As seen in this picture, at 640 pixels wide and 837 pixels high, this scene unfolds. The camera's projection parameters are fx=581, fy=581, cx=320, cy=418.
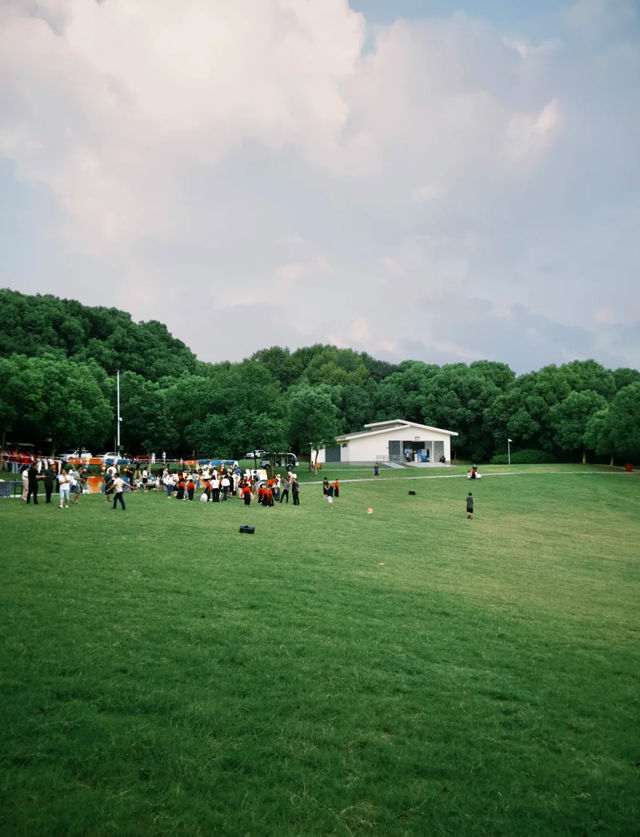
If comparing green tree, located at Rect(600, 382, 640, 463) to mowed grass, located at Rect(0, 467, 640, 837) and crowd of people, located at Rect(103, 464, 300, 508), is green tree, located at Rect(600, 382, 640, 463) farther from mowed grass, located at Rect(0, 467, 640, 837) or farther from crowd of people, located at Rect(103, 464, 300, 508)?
mowed grass, located at Rect(0, 467, 640, 837)

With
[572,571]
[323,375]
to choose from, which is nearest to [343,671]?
[572,571]

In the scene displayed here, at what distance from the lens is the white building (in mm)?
72250

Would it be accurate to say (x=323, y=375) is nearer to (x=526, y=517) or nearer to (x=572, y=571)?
(x=526, y=517)

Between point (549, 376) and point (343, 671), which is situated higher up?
point (549, 376)

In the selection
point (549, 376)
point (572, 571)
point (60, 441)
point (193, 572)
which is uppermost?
point (549, 376)

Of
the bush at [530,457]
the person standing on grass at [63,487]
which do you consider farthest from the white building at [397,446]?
the person standing on grass at [63,487]

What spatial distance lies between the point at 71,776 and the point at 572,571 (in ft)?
57.8

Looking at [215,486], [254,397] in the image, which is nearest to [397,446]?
[254,397]

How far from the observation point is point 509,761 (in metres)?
6.60

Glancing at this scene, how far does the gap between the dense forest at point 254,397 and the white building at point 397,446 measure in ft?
18.5

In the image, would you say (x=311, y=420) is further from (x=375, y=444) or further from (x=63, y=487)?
(x=63, y=487)

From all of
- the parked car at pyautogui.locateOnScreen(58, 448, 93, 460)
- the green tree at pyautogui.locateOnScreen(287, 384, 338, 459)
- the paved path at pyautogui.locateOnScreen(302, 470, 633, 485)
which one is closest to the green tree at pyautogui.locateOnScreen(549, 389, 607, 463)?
the paved path at pyautogui.locateOnScreen(302, 470, 633, 485)

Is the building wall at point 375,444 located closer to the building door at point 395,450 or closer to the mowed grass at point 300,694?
the building door at point 395,450

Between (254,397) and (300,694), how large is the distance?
4848 cm
